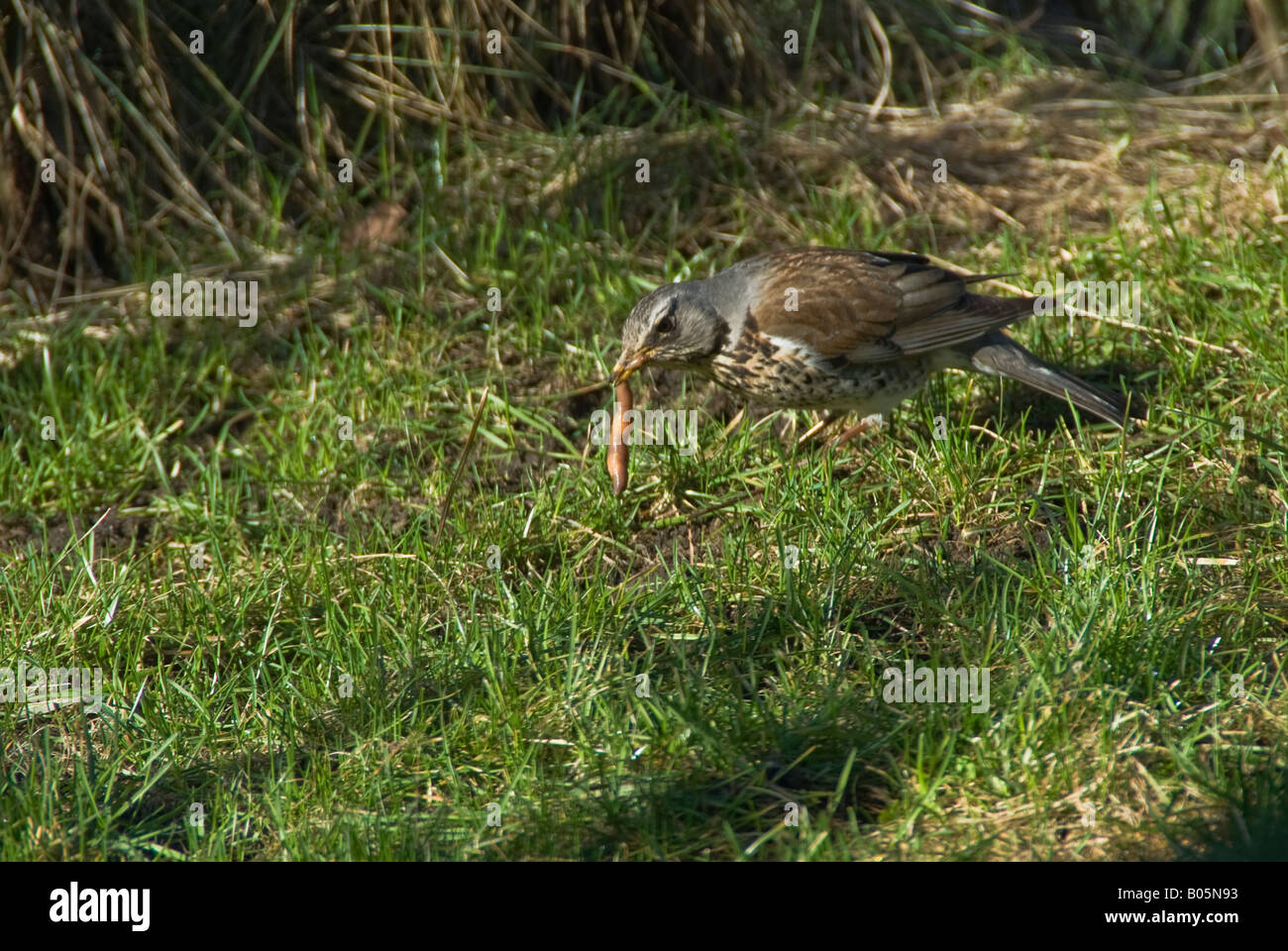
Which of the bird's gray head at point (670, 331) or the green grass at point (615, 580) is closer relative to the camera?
the green grass at point (615, 580)

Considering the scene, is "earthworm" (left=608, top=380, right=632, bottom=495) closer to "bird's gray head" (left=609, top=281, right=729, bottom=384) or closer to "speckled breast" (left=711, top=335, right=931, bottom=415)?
"bird's gray head" (left=609, top=281, right=729, bottom=384)

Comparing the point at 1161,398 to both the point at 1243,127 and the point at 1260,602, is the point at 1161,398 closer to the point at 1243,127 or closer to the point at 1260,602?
the point at 1260,602

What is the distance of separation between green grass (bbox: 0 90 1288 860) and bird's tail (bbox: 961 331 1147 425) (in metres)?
0.13

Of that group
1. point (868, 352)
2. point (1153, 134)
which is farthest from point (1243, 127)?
point (868, 352)

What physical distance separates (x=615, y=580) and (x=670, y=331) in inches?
40.3

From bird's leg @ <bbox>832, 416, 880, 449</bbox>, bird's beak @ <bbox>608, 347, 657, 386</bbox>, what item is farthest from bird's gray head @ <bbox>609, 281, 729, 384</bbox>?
bird's leg @ <bbox>832, 416, 880, 449</bbox>

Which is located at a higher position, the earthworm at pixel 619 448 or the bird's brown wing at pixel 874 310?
the bird's brown wing at pixel 874 310

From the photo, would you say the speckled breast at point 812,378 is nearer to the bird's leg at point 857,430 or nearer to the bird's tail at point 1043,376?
the bird's leg at point 857,430

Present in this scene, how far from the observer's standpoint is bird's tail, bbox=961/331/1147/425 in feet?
16.7

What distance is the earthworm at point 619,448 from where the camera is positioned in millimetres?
5078

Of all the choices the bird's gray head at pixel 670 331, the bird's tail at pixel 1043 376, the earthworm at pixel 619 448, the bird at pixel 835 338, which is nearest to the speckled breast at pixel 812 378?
the bird at pixel 835 338

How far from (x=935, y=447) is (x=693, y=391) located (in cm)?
135

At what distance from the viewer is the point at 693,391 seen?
6.03 m

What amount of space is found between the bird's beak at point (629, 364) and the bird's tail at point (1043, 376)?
1.23m
